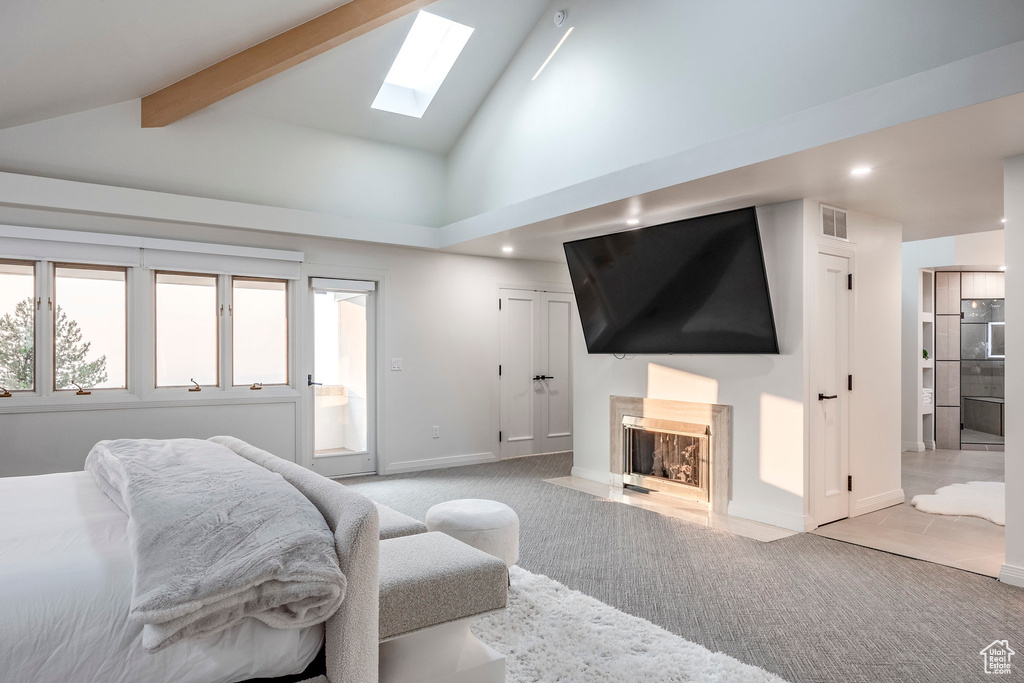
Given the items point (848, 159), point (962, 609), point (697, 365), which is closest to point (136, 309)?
point (697, 365)

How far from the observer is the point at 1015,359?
3.17 meters

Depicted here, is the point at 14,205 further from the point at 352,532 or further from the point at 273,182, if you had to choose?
the point at 352,532

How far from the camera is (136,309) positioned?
4.96m

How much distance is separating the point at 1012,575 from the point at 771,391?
1606 millimetres

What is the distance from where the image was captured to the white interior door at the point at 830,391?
420 centimetres

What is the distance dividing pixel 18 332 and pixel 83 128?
1.60 metres

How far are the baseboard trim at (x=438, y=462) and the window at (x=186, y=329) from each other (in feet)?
6.10

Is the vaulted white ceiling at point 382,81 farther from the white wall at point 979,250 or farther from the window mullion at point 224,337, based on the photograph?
the white wall at point 979,250

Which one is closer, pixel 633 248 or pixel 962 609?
pixel 962 609

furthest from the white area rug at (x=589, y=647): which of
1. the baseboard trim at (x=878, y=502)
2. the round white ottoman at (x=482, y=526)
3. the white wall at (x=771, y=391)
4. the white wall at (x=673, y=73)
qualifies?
the baseboard trim at (x=878, y=502)

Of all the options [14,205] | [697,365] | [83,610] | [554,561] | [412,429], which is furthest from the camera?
[412,429]

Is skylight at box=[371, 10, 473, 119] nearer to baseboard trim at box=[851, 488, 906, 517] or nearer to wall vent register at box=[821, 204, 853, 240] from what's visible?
wall vent register at box=[821, 204, 853, 240]

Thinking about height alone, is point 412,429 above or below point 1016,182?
below

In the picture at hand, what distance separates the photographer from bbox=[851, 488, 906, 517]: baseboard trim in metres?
4.52
